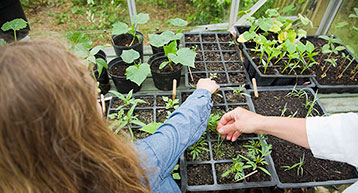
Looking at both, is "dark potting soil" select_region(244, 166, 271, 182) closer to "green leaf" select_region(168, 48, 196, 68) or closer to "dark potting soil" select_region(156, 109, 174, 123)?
"dark potting soil" select_region(156, 109, 174, 123)

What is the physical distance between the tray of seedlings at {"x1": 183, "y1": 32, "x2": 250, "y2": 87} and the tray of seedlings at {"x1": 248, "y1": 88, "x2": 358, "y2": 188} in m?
0.24

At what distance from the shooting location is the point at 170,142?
2.66 feet

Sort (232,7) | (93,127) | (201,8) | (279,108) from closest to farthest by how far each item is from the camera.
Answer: (93,127) < (279,108) < (232,7) < (201,8)

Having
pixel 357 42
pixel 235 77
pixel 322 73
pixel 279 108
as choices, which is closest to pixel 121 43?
pixel 235 77

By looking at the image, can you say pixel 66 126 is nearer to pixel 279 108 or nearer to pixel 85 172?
pixel 85 172

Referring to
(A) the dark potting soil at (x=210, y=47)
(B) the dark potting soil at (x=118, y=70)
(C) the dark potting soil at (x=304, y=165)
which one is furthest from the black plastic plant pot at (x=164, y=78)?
(C) the dark potting soil at (x=304, y=165)

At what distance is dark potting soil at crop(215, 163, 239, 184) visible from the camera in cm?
94

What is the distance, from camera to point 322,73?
1452mm

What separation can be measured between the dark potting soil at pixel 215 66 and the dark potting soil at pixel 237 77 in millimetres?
85

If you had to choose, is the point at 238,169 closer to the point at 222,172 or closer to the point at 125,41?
the point at 222,172

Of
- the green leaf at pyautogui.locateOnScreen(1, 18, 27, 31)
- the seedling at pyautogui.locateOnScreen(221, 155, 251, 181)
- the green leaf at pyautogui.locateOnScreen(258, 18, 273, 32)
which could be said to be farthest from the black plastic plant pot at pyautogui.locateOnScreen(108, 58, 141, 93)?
the green leaf at pyautogui.locateOnScreen(258, 18, 273, 32)

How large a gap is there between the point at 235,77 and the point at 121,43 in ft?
2.83

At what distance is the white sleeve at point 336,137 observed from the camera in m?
0.66

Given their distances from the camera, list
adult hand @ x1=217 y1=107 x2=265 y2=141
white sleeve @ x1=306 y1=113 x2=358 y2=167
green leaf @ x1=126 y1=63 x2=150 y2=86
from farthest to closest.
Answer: green leaf @ x1=126 y1=63 x2=150 y2=86
adult hand @ x1=217 y1=107 x2=265 y2=141
white sleeve @ x1=306 y1=113 x2=358 y2=167
